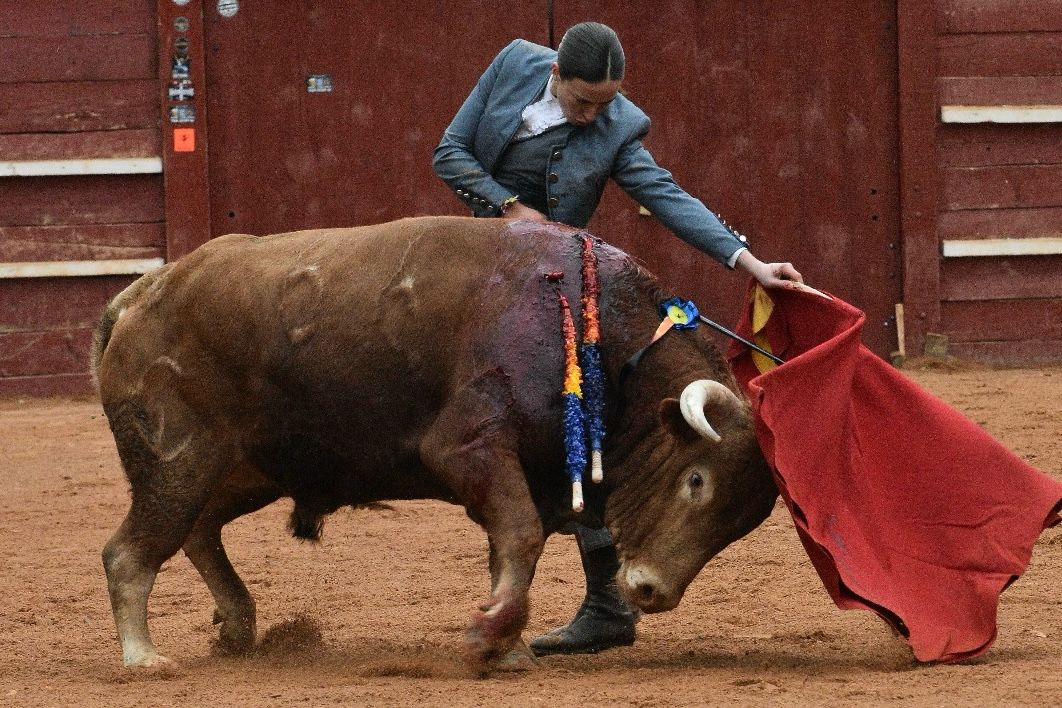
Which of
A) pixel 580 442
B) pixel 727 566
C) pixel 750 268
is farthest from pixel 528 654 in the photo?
pixel 727 566

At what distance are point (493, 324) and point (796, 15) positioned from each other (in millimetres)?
6753

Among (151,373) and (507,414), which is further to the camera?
(151,373)

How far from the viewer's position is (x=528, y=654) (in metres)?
4.96

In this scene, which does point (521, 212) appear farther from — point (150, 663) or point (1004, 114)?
point (1004, 114)

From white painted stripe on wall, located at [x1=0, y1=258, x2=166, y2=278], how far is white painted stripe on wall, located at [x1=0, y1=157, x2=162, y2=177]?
51cm

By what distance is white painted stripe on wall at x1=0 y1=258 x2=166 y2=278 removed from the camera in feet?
35.8

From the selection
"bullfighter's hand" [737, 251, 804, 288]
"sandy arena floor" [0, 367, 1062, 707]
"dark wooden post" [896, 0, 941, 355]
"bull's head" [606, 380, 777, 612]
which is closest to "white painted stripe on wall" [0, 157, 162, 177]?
"sandy arena floor" [0, 367, 1062, 707]

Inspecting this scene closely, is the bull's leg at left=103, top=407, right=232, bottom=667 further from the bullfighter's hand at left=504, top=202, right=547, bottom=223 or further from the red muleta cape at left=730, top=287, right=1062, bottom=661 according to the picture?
the red muleta cape at left=730, top=287, right=1062, bottom=661

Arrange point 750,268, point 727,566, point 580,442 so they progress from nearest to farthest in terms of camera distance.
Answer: point 580,442, point 750,268, point 727,566

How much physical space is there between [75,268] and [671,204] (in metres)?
6.21

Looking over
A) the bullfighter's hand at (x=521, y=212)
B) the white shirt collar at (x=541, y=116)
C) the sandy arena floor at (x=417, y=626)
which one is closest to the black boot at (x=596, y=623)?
the sandy arena floor at (x=417, y=626)

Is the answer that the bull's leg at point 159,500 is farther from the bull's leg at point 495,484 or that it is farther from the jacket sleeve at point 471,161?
the jacket sleeve at point 471,161

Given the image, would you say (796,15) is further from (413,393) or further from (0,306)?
(413,393)

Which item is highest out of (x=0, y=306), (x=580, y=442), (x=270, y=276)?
(x=270, y=276)
